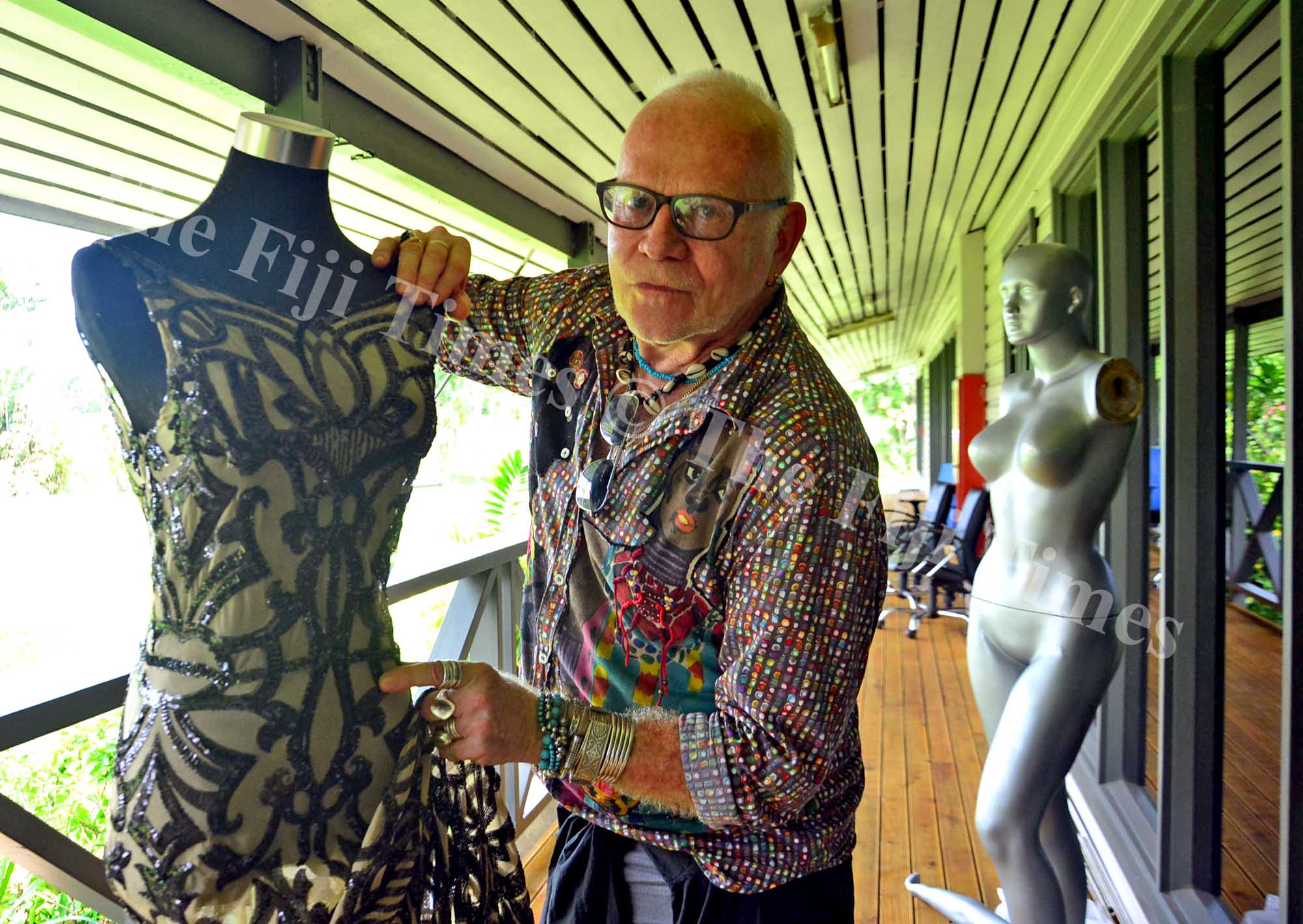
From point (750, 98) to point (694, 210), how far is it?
182 millimetres

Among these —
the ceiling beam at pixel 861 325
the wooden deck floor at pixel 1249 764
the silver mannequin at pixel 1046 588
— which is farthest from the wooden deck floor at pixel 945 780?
the ceiling beam at pixel 861 325

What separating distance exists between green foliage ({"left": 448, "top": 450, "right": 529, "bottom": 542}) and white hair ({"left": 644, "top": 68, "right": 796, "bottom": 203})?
142 inches

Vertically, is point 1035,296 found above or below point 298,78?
below

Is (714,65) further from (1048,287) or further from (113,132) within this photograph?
(113,132)

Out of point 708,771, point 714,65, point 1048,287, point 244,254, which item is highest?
point 714,65

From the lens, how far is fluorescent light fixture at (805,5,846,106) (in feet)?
9.18

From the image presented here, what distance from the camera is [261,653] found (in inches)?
29.5

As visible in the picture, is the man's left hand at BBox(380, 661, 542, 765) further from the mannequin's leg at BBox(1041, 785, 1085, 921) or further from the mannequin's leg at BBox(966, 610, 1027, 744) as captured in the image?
the mannequin's leg at BBox(1041, 785, 1085, 921)

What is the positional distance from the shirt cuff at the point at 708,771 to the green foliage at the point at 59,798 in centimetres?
151

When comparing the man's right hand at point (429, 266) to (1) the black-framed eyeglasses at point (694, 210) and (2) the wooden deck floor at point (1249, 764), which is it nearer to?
(1) the black-framed eyeglasses at point (694, 210)

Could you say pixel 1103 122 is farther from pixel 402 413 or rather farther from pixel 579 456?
pixel 402 413

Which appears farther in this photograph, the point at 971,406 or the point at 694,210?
the point at 971,406

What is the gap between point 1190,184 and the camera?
2160 millimetres

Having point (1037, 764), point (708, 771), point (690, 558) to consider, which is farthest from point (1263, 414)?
point (708, 771)
